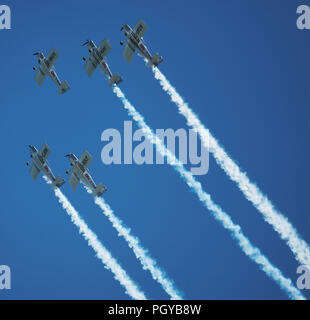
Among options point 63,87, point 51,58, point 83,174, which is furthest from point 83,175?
point 51,58

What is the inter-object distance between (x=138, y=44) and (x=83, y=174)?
29.9ft

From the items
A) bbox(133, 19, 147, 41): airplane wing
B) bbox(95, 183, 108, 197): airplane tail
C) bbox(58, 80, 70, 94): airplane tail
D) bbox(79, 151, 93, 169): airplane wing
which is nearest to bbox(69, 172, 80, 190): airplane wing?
bbox(79, 151, 93, 169): airplane wing

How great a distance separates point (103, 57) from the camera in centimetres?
6612

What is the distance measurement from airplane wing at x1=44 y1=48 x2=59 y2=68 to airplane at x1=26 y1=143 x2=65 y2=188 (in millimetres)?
5767

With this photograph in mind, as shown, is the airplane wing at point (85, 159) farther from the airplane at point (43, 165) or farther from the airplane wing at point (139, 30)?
the airplane wing at point (139, 30)

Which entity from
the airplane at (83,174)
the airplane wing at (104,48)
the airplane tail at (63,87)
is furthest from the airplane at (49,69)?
the airplane at (83,174)

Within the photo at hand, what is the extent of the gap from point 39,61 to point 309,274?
23.6 meters

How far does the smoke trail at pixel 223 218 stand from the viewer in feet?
203

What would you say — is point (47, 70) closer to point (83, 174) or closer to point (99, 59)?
point (99, 59)

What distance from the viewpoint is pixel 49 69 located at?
68.4 meters

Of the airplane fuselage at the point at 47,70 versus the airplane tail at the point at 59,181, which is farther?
the airplane fuselage at the point at 47,70

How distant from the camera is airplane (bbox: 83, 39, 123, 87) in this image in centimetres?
6544
